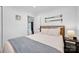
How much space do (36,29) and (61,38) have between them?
1.25ft

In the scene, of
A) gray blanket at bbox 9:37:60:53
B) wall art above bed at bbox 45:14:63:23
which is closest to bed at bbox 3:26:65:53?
gray blanket at bbox 9:37:60:53

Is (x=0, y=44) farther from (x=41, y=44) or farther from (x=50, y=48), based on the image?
(x=50, y=48)

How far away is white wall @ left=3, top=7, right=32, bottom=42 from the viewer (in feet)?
4.31

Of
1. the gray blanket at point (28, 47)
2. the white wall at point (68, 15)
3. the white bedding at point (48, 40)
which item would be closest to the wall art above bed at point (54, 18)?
the white wall at point (68, 15)

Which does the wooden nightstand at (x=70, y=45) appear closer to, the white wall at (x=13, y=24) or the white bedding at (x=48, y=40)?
the white bedding at (x=48, y=40)

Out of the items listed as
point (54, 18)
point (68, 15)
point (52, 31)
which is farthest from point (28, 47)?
point (68, 15)

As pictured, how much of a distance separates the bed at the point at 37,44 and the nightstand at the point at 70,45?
58 millimetres

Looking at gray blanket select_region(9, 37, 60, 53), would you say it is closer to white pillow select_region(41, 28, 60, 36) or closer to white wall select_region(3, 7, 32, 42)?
white wall select_region(3, 7, 32, 42)

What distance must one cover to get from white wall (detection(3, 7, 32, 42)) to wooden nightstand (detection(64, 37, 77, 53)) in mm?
610

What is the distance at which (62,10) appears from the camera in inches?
53.1

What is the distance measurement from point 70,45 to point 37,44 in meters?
0.47

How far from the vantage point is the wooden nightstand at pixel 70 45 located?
1.33m

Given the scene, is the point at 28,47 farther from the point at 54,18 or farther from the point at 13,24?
the point at 54,18
